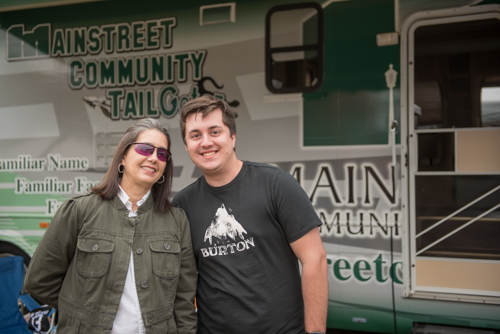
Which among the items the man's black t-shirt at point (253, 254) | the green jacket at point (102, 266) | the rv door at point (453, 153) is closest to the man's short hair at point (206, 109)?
the man's black t-shirt at point (253, 254)

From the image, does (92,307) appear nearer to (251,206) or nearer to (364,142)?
(251,206)

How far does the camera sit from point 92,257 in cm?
169

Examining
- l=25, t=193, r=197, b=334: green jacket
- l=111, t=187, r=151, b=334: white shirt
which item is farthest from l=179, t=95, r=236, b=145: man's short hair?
l=111, t=187, r=151, b=334: white shirt

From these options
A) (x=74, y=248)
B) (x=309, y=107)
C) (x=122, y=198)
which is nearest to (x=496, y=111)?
(x=309, y=107)

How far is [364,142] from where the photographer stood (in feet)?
10.8

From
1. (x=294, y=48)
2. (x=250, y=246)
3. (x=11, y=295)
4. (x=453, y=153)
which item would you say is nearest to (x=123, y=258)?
(x=250, y=246)

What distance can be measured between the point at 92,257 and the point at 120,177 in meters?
0.38

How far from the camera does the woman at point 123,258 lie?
1.67 meters

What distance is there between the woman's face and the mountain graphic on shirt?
30 cm

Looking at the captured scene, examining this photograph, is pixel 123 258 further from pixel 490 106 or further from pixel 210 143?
pixel 490 106

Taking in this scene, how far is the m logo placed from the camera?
4090 millimetres

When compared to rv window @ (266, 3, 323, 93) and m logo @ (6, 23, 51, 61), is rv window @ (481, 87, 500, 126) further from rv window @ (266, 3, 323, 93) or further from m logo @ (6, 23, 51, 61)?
m logo @ (6, 23, 51, 61)

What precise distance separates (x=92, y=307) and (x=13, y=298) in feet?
8.05

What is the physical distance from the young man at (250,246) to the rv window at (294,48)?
165 cm
